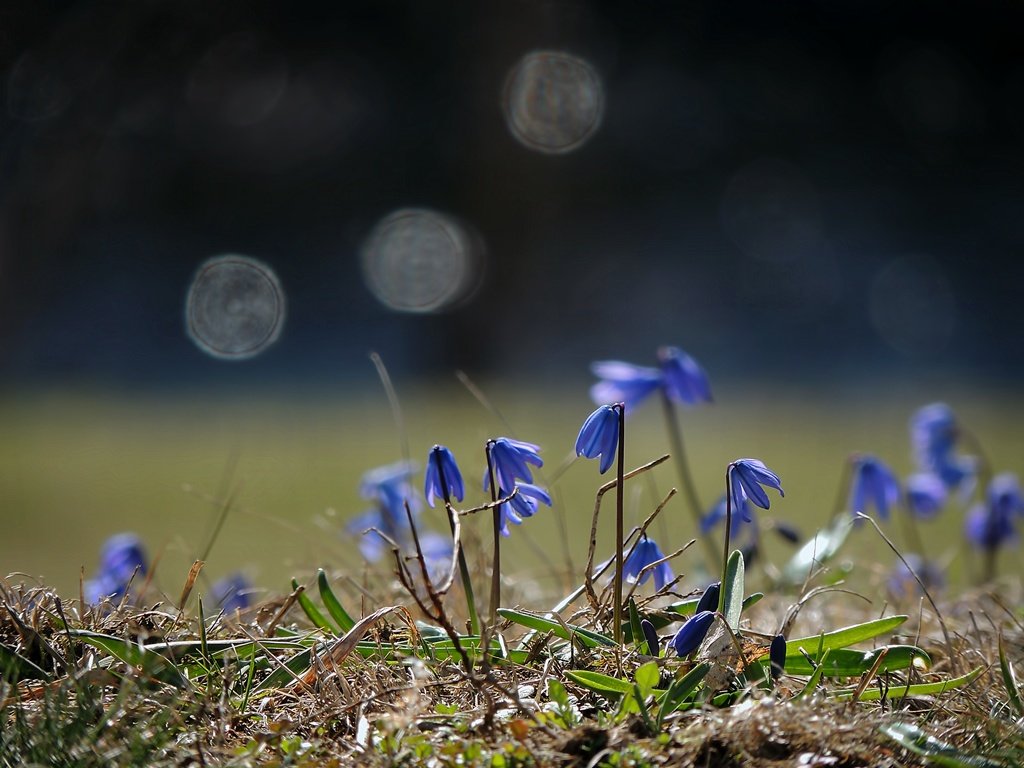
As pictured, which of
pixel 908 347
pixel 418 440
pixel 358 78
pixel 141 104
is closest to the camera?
pixel 418 440

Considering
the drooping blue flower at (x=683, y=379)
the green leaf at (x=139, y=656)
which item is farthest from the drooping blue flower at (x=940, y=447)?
the green leaf at (x=139, y=656)

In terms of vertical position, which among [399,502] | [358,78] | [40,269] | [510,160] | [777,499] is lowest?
[777,499]

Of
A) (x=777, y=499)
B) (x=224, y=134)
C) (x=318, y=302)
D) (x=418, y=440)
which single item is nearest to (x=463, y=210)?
(x=318, y=302)

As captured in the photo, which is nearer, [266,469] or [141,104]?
[266,469]

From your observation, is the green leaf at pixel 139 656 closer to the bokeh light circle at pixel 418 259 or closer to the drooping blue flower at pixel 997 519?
the drooping blue flower at pixel 997 519

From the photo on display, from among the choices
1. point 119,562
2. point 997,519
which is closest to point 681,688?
point 119,562

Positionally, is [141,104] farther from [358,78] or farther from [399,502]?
[399,502]

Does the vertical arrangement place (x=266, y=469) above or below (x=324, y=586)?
below
